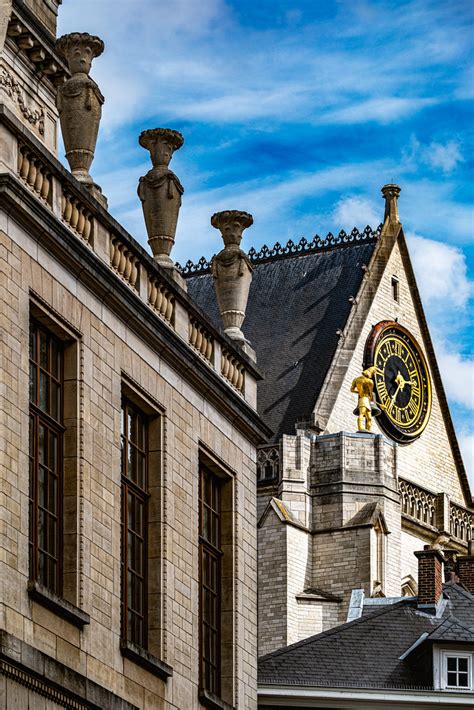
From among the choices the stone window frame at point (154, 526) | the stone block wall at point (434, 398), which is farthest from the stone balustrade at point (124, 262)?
the stone block wall at point (434, 398)

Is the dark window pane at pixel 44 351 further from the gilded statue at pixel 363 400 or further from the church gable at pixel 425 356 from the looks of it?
the church gable at pixel 425 356

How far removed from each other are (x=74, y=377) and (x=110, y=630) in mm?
2442

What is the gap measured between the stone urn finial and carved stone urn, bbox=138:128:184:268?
36855 millimetres

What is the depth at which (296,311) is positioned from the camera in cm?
6378

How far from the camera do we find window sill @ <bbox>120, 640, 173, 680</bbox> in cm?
2367

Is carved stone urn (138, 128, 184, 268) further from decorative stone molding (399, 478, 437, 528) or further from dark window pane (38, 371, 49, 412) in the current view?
decorative stone molding (399, 478, 437, 528)

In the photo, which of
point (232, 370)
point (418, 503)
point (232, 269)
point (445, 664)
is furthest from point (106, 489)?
point (418, 503)

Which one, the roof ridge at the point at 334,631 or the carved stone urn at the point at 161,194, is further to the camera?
the roof ridge at the point at 334,631

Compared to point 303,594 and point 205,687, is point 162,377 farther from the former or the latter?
point 303,594

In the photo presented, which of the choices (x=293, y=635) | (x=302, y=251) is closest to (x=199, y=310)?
(x=293, y=635)

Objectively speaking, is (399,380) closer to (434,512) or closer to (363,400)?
(434,512)

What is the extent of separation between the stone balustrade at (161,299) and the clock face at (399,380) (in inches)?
1389

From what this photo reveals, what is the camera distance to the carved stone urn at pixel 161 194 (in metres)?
27.0

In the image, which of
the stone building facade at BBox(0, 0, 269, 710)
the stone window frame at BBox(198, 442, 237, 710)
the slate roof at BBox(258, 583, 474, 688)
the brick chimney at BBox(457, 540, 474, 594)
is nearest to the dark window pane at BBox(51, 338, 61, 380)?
the stone building facade at BBox(0, 0, 269, 710)
